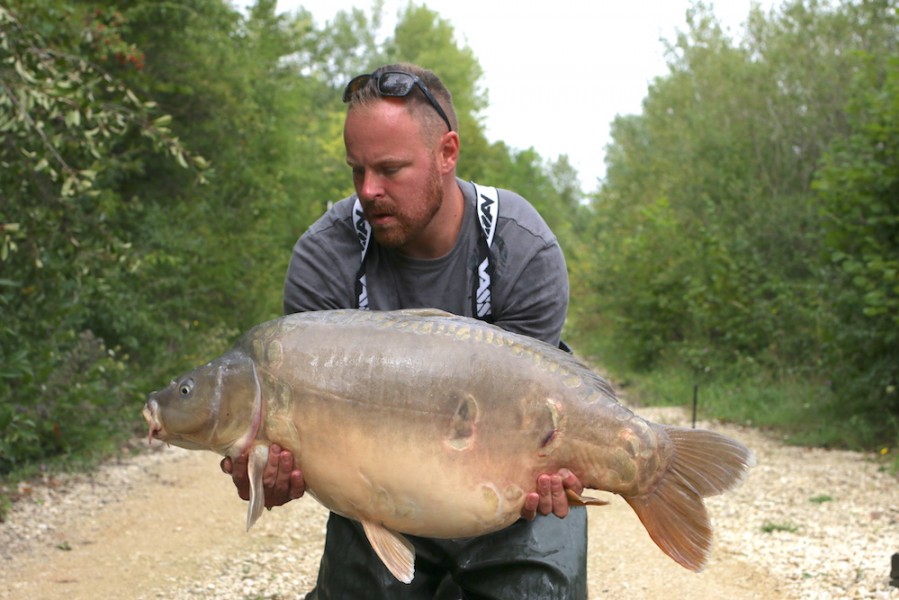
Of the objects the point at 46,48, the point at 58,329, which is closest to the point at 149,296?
the point at 58,329

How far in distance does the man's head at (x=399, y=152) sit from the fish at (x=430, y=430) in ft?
1.44

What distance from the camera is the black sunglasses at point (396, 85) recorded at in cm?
319

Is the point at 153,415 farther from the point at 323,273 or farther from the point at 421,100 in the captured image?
the point at 421,100

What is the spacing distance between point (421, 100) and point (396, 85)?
0.09 metres

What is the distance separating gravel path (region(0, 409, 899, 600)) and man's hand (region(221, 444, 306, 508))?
2.57 metres

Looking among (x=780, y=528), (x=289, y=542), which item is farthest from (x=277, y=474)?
(x=780, y=528)

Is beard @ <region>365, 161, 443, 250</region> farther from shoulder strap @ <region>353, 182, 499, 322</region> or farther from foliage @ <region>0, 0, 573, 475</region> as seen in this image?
foliage @ <region>0, 0, 573, 475</region>

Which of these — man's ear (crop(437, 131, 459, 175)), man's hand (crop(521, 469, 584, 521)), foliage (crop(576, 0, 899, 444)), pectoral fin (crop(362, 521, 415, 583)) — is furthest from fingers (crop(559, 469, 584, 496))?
foliage (crop(576, 0, 899, 444))

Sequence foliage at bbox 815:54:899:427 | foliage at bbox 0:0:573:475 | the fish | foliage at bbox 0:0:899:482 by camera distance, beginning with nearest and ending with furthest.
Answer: the fish < foliage at bbox 0:0:573:475 < foliage at bbox 0:0:899:482 < foliage at bbox 815:54:899:427

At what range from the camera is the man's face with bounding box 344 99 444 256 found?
3143 mm

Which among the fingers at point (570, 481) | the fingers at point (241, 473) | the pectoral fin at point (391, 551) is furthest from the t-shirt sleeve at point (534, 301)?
the fingers at point (241, 473)

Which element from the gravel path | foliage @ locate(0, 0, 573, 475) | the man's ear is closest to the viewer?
the man's ear

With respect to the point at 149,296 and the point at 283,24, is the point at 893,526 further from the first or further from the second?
the point at 283,24

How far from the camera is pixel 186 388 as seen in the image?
9.21 feet
